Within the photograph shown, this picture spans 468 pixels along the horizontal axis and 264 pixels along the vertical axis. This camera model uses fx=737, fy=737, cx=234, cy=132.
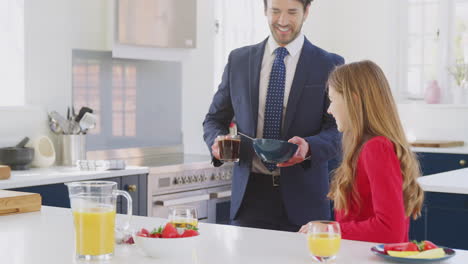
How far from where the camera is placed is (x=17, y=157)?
4090 millimetres

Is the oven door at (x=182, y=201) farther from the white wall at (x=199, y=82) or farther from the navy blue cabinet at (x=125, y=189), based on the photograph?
the white wall at (x=199, y=82)

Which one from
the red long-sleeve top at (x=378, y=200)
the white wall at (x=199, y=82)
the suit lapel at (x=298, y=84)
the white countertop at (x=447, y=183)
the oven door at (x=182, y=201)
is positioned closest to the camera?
the red long-sleeve top at (x=378, y=200)

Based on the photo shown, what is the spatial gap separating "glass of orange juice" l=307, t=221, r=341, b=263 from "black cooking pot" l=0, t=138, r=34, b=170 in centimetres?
271

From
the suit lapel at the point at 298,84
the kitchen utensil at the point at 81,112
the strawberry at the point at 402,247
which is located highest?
the suit lapel at the point at 298,84

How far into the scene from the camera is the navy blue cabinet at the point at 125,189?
3828 millimetres

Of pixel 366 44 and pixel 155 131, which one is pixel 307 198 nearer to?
pixel 155 131

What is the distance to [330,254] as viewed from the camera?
175 centimetres

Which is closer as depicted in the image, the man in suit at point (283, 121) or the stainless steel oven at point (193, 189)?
the man in suit at point (283, 121)

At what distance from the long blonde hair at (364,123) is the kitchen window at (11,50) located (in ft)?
8.44

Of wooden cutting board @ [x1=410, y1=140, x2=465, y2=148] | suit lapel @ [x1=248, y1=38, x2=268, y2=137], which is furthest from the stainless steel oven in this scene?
wooden cutting board @ [x1=410, y1=140, x2=465, y2=148]

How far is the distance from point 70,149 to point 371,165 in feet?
8.78

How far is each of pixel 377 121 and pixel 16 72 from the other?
274 cm

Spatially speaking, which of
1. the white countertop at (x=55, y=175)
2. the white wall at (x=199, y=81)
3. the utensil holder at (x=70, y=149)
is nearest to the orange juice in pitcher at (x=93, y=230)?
the white countertop at (x=55, y=175)

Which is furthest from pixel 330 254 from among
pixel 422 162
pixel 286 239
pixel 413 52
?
pixel 413 52
